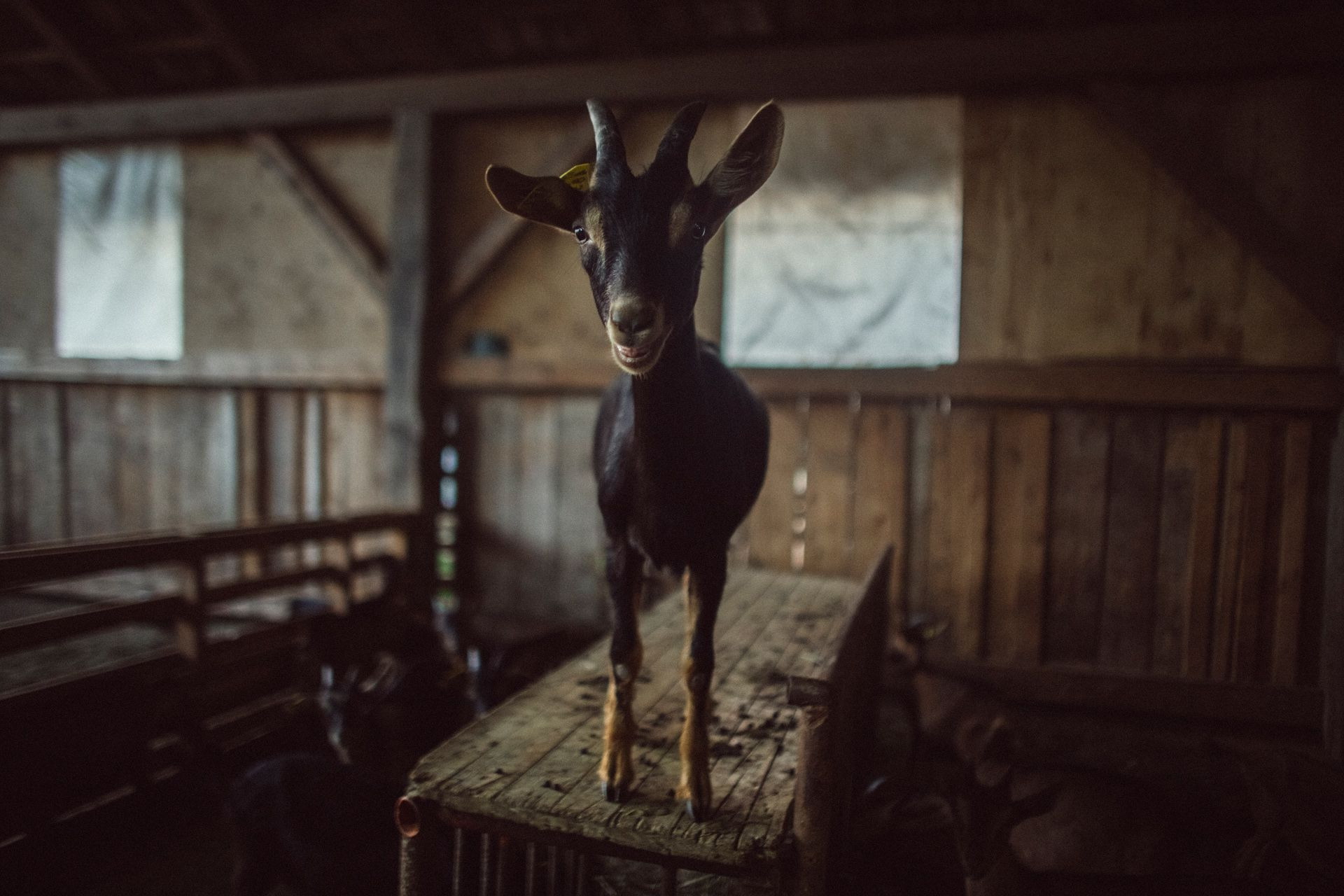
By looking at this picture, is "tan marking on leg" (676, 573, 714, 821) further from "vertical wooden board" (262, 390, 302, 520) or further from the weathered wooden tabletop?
"vertical wooden board" (262, 390, 302, 520)

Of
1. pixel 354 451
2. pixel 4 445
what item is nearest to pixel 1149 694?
pixel 354 451

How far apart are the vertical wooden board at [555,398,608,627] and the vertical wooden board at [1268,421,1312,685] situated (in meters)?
4.18

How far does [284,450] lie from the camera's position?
5.92 meters

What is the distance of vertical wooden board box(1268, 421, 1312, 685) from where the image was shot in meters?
4.01

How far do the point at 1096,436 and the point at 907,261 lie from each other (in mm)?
1606

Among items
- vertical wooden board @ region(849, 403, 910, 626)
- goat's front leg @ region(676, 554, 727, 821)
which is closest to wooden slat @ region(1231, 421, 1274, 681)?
vertical wooden board @ region(849, 403, 910, 626)

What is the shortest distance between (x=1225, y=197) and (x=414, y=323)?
5322 mm

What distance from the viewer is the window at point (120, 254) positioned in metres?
6.13

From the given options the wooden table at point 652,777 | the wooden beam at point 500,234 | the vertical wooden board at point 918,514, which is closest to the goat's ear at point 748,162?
the wooden table at point 652,777

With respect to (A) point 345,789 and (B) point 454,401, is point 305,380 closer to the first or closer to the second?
(B) point 454,401

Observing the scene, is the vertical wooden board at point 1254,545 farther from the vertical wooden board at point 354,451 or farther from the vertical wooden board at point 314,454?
the vertical wooden board at point 314,454

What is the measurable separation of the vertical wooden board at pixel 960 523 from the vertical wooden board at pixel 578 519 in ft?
7.69

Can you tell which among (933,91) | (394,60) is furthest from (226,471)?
(933,91)

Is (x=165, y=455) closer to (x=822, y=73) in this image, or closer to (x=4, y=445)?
(x=4, y=445)
